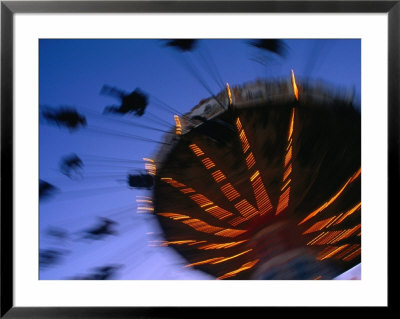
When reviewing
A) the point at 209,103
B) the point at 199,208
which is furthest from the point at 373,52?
the point at 199,208

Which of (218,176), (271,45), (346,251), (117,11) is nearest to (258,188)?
(218,176)

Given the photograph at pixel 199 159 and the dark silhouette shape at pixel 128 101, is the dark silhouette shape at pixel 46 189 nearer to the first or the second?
the photograph at pixel 199 159

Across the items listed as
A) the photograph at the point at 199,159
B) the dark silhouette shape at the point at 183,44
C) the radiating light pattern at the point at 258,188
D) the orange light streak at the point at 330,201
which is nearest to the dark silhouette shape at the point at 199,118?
the photograph at the point at 199,159

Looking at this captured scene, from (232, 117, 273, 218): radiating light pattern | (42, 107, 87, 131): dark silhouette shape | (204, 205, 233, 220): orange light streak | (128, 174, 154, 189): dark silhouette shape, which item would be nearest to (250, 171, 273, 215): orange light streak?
(232, 117, 273, 218): radiating light pattern

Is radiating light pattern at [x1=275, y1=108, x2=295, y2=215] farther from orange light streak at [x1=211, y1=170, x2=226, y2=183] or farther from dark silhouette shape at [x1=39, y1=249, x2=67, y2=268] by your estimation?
dark silhouette shape at [x1=39, y1=249, x2=67, y2=268]

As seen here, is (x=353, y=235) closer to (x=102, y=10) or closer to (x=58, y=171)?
(x=58, y=171)

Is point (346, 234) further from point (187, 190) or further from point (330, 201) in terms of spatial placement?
point (187, 190)
